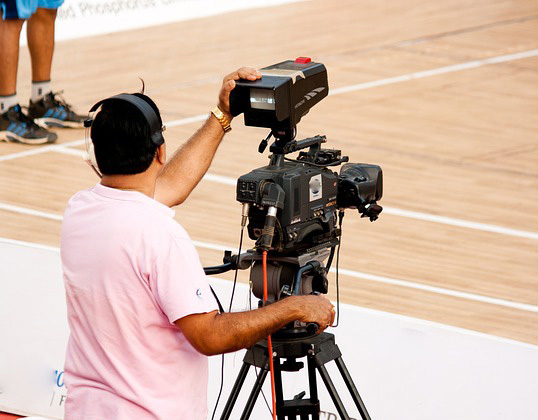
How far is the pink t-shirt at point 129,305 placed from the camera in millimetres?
2840

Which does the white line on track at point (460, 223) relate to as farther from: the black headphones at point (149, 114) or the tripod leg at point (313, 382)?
the black headphones at point (149, 114)

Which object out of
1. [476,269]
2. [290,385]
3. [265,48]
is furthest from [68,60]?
[290,385]

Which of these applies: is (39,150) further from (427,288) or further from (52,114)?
(427,288)

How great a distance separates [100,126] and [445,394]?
1.84m

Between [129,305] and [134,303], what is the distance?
15 mm

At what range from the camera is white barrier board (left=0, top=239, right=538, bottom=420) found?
4.05 metres

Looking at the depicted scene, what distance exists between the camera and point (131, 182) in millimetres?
2922

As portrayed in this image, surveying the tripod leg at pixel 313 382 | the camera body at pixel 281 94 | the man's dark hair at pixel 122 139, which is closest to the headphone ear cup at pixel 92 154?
the man's dark hair at pixel 122 139

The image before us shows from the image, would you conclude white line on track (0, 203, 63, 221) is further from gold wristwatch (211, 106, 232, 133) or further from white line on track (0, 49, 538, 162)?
gold wristwatch (211, 106, 232, 133)

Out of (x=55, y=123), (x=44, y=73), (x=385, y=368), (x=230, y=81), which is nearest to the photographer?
(x=230, y=81)

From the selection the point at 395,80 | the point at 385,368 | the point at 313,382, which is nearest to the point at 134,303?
the point at 313,382

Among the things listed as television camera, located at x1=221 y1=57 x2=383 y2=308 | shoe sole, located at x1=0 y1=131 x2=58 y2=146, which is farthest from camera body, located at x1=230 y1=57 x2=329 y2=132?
shoe sole, located at x1=0 y1=131 x2=58 y2=146

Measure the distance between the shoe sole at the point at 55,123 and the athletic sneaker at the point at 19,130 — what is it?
0.31 m

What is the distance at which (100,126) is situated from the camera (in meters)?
2.87
